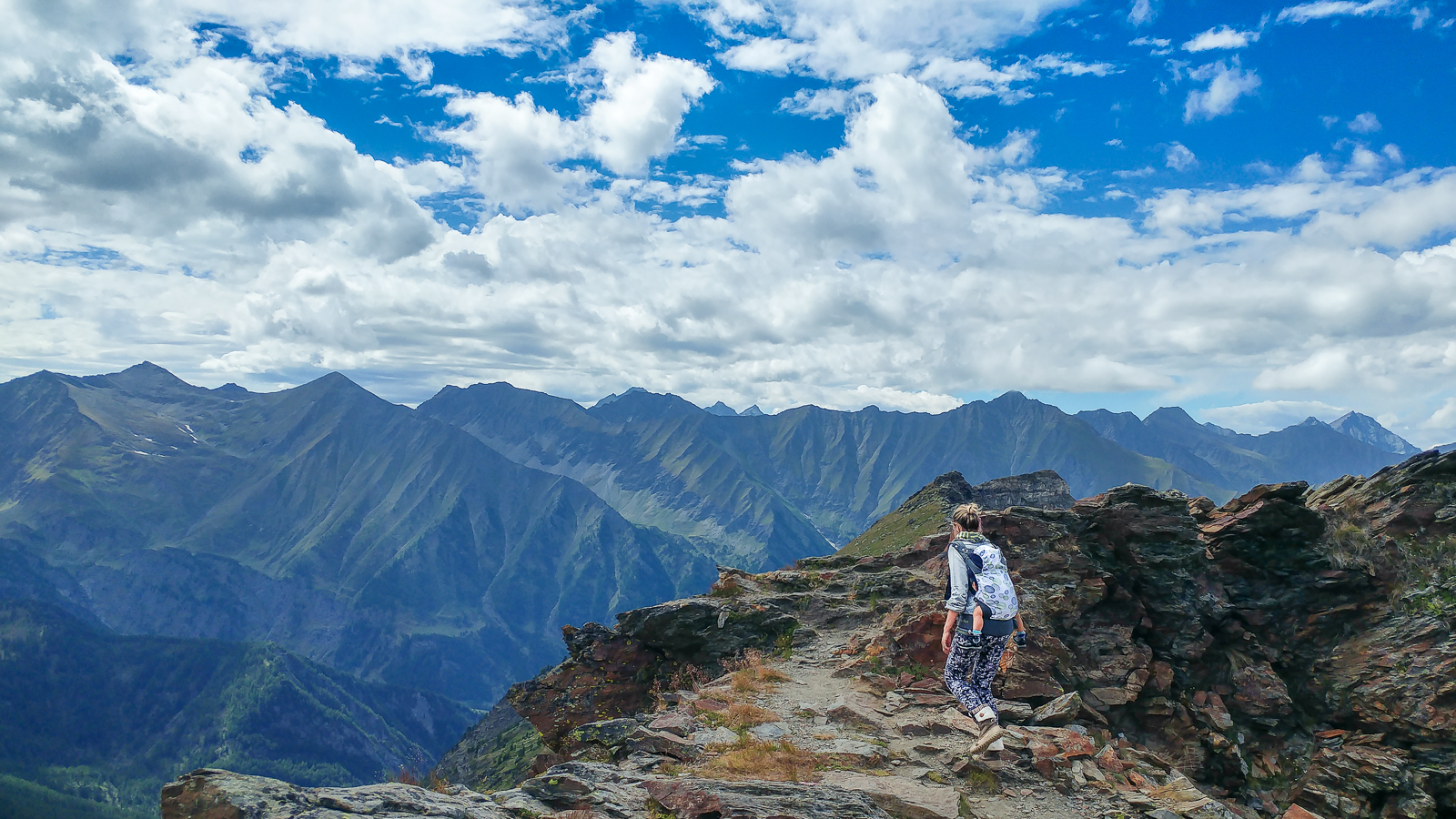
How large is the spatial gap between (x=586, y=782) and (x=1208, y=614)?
2866cm

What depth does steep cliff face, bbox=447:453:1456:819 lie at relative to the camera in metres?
24.5

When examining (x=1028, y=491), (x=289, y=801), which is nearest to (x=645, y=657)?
(x=289, y=801)

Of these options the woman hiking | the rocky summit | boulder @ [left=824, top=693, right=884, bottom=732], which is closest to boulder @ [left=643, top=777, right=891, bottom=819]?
the rocky summit

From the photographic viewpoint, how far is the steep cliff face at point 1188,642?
24.5 m

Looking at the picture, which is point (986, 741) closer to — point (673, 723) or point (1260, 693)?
point (673, 723)

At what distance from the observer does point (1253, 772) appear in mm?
25594

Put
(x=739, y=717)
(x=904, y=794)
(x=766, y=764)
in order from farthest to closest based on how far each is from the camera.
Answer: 1. (x=739, y=717)
2. (x=766, y=764)
3. (x=904, y=794)

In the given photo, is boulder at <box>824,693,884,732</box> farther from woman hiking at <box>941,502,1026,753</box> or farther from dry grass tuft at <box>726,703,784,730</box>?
woman hiking at <box>941,502,1026,753</box>

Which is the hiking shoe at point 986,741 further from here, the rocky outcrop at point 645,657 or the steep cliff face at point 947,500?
the steep cliff face at point 947,500

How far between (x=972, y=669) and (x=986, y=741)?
6.81 feet

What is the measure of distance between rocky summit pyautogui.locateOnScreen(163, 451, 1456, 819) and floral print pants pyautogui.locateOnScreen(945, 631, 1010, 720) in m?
0.75

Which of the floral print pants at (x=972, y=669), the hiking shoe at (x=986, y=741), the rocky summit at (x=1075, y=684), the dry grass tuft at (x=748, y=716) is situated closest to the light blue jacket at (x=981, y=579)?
the floral print pants at (x=972, y=669)

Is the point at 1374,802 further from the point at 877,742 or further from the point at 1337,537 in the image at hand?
the point at 877,742

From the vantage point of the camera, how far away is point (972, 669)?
57.6 feet
